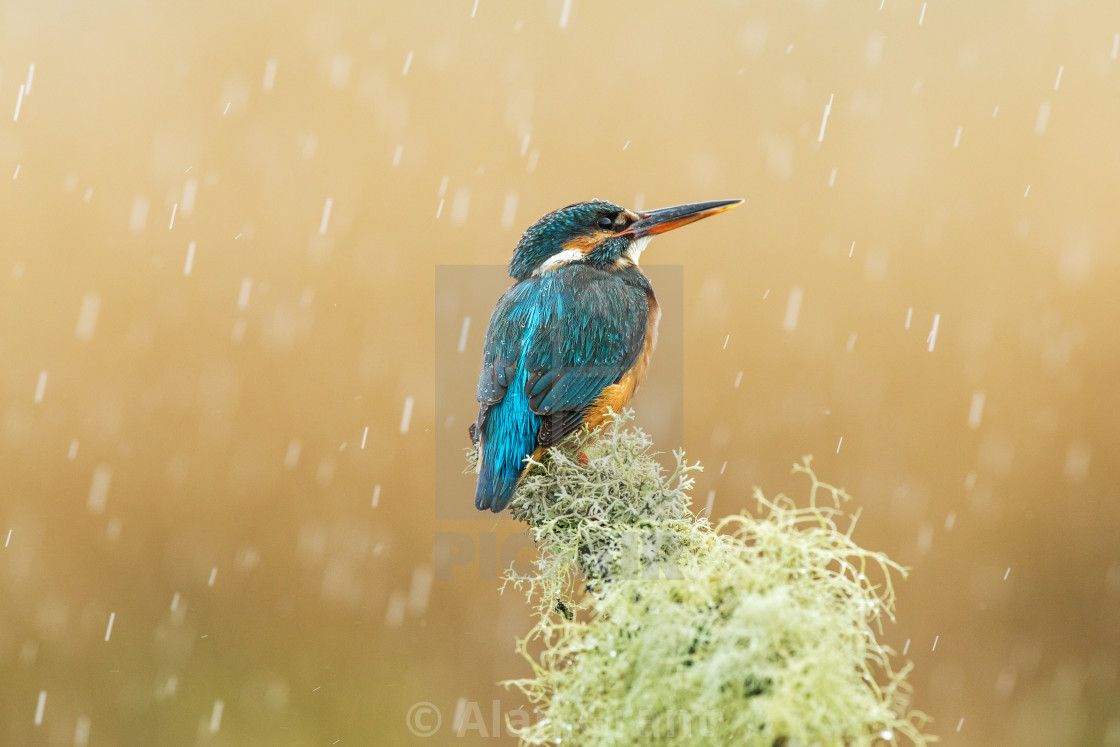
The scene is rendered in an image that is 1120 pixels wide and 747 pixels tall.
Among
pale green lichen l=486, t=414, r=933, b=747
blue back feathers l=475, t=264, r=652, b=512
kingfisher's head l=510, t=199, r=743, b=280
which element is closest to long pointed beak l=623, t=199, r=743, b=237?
kingfisher's head l=510, t=199, r=743, b=280

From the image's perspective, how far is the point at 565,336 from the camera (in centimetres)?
170

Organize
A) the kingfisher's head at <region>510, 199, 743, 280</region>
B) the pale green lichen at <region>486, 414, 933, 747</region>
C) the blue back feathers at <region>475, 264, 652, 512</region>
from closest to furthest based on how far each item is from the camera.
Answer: the pale green lichen at <region>486, 414, 933, 747</region>
the blue back feathers at <region>475, 264, 652, 512</region>
the kingfisher's head at <region>510, 199, 743, 280</region>

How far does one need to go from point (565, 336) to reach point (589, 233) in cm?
33

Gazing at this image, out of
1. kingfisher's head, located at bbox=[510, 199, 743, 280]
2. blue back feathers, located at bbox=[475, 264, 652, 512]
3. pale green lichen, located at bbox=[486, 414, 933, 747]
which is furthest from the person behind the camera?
kingfisher's head, located at bbox=[510, 199, 743, 280]

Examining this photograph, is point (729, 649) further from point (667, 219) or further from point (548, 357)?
point (667, 219)

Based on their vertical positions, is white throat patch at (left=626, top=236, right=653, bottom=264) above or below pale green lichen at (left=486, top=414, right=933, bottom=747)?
above

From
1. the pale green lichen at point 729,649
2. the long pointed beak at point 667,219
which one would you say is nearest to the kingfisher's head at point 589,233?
the long pointed beak at point 667,219

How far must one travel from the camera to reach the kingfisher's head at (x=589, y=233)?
6.20 feet

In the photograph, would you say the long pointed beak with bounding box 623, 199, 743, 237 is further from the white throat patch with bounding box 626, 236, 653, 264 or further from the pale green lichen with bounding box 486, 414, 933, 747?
the pale green lichen with bounding box 486, 414, 933, 747

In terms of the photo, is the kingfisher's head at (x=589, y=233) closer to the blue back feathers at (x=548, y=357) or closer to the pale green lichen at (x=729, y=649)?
the blue back feathers at (x=548, y=357)

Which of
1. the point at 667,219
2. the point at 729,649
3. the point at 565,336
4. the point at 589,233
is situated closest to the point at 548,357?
the point at 565,336

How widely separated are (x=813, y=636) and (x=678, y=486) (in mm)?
478

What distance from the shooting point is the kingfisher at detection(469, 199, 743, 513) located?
1554mm

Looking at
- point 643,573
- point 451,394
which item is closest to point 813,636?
point 643,573
